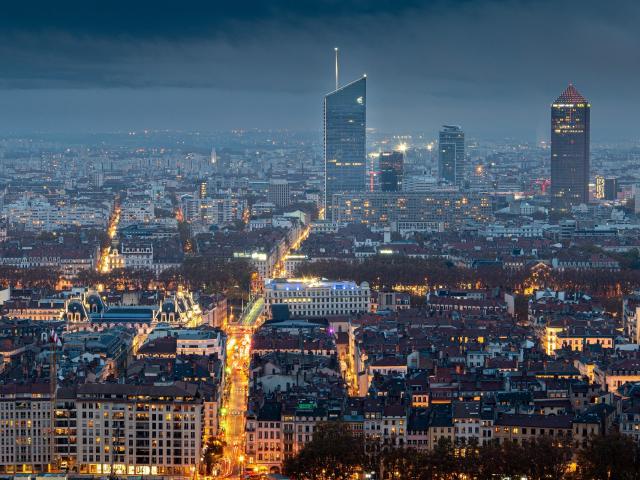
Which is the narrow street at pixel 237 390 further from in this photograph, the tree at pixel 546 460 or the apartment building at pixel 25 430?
the tree at pixel 546 460

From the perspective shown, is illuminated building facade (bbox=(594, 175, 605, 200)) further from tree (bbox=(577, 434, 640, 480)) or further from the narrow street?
tree (bbox=(577, 434, 640, 480))

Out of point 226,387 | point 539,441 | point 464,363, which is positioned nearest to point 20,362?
point 226,387

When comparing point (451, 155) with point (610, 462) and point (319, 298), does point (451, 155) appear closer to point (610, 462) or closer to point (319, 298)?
point (319, 298)

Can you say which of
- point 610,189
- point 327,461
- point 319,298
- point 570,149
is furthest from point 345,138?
point 327,461

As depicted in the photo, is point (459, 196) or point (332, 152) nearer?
point (459, 196)

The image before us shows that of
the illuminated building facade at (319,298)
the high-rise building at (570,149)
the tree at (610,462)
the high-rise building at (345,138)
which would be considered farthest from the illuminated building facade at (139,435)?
the high-rise building at (570,149)

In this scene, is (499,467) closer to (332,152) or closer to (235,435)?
(235,435)
